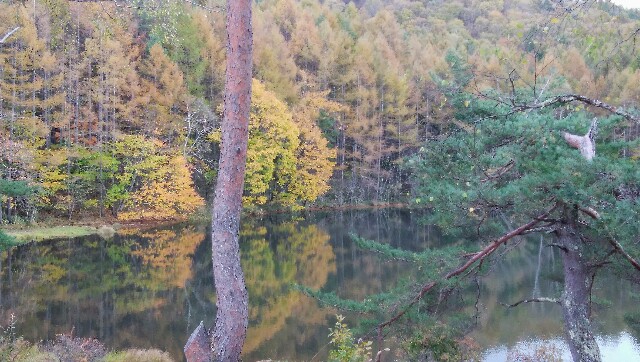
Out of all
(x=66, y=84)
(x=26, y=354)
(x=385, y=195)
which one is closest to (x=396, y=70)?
→ (x=385, y=195)

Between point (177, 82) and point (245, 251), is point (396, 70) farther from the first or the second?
point (245, 251)

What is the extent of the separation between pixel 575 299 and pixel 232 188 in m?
3.61

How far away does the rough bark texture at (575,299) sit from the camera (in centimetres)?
482

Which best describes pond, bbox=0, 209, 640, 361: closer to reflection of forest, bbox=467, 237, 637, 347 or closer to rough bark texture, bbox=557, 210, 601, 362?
reflection of forest, bbox=467, 237, 637, 347

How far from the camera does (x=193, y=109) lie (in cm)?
2245

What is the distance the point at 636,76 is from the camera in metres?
25.9

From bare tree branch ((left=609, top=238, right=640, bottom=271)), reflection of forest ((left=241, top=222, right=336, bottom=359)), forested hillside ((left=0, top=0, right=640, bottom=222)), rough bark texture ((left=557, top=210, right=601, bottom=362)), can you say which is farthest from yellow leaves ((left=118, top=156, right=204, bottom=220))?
bare tree branch ((left=609, top=238, right=640, bottom=271))

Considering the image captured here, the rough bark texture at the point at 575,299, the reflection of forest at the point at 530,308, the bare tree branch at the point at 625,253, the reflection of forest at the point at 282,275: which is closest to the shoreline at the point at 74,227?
the reflection of forest at the point at 282,275

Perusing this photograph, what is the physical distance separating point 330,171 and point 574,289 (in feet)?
72.3

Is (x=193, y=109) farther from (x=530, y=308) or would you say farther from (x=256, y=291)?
(x=530, y=308)

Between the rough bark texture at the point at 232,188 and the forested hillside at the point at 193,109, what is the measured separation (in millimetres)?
5897

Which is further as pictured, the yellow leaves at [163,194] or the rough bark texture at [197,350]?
the yellow leaves at [163,194]

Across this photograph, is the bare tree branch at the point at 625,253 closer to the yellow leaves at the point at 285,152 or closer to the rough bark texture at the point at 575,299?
the rough bark texture at the point at 575,299

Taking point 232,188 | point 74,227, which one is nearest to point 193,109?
point 74,227
